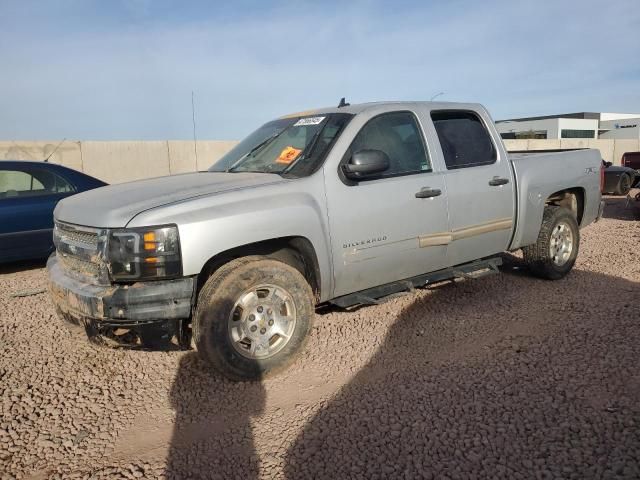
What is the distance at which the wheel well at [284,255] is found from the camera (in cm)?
335

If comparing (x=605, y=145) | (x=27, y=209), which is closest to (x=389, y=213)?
(x=27, y=209)

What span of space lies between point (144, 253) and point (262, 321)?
93 centimetres

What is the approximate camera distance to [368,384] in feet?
10.8

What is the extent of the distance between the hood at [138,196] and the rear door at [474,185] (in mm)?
1649

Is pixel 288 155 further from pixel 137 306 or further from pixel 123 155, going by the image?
pixel 123 155

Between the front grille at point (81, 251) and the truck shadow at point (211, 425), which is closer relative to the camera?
the truck shadow at point (211, 425)

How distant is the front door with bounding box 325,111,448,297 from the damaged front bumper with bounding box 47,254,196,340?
116 centimetres

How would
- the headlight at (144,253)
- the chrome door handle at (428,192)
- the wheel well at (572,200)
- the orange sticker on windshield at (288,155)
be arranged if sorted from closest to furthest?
the headlight at (144,253) < the orange sticker on windshield at (288,155) < the chrome door handle at (428,192) < the wheel well at (572,200)

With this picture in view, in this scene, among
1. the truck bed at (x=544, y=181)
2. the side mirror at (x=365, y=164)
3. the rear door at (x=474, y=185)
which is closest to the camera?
the side mirror at (x=365, y=164)

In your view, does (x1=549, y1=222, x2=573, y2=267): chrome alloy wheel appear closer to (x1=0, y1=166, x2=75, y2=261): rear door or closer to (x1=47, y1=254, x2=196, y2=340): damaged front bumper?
(x1=47, y1=254, x2=196, y2=340): damaged front bumper

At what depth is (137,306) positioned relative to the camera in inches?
117

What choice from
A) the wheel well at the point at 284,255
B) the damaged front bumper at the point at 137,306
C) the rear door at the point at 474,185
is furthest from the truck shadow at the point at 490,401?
the damaged front bumper at the point at 137,306


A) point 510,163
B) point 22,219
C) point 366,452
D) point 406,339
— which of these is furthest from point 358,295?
point 22,219

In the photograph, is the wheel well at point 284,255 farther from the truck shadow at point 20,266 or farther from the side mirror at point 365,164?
the truck shadow at point 20,266
